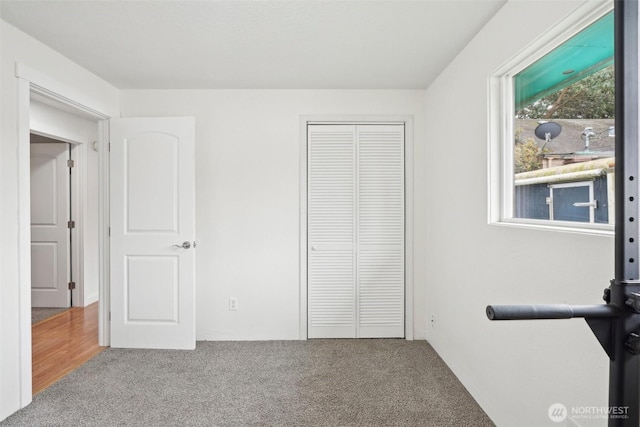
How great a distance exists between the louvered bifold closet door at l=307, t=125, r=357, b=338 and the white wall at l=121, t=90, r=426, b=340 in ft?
0.51

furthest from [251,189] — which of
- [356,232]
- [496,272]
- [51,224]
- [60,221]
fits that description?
[51,224]

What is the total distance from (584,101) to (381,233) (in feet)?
6.92

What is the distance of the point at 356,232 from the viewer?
135 inches

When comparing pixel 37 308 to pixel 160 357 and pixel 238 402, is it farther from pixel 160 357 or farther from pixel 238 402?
pixel 238 402

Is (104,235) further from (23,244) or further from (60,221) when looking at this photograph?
(60,221)

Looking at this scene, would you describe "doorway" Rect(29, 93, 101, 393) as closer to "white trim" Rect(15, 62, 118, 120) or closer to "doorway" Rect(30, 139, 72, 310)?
"doorway" Rect(30, 139, 72, 310)

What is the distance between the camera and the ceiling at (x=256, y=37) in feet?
6.58

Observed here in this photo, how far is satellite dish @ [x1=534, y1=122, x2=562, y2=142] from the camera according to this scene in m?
1.70

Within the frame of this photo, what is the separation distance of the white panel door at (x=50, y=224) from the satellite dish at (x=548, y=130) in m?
5.12

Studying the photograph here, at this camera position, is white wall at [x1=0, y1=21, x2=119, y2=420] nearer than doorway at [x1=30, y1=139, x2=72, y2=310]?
Yes

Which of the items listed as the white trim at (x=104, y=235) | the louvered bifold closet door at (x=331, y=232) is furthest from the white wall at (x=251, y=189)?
the white trim at (x=104, y=235)

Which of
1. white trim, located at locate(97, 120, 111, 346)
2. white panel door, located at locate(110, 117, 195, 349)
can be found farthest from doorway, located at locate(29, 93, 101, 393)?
white panel door, located at locate(110, 117, 195, 349)

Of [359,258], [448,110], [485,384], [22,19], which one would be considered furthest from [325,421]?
[22,19]

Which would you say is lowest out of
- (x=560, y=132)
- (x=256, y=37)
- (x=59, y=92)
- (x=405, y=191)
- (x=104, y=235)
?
(x=104, y=235)
